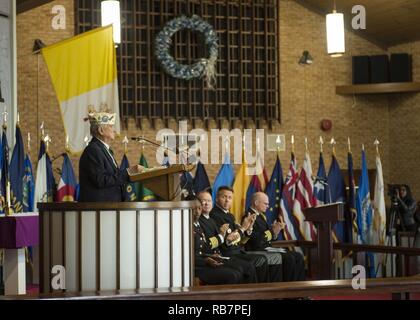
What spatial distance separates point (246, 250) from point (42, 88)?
21.2 ft

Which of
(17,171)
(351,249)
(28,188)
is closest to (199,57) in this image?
(28,188)

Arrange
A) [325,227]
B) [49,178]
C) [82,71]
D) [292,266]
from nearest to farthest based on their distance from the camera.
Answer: [325,227] → [292,266] → [82,71] → [49,178]

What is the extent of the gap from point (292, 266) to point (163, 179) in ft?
11.1

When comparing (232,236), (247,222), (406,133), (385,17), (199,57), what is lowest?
(232,236)

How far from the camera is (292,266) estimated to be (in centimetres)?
840

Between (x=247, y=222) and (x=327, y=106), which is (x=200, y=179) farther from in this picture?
(x=327, y=106)

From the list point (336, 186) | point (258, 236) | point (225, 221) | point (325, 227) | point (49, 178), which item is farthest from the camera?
point (336, 186)

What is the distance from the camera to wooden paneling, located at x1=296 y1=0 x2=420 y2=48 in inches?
547

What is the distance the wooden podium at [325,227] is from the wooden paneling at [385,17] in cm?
671

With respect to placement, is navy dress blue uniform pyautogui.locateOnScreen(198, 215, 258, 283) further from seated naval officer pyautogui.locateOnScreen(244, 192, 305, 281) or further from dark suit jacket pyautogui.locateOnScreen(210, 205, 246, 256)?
seated naval officer pyautogui.locateOnScreen(244, 192, 305, 281)

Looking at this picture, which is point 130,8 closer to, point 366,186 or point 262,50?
point 262,50

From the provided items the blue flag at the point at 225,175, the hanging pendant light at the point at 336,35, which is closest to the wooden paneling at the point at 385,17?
the hanging pendant light at the point at 336,35

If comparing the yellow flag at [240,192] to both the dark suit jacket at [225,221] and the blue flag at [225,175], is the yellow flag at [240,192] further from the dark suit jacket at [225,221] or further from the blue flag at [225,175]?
the dark suit jacket at [225,221]

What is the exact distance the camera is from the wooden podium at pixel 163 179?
5242 mm
